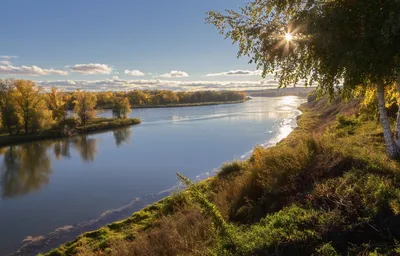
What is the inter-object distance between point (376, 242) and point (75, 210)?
16764mm

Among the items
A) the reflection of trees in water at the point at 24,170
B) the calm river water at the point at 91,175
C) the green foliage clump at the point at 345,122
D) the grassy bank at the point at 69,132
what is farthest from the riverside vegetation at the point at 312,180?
the grassy bank at the point at 69,132

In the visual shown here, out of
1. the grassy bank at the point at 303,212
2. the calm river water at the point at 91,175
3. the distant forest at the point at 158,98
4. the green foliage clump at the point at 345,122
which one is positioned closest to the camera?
the grassy bank at the point at 303,212

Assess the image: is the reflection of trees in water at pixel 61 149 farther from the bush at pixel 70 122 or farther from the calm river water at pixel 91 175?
the bush at pixel 70 122

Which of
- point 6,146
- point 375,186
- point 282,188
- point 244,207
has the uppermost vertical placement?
point 375,186

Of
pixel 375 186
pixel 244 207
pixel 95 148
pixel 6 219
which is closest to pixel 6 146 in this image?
pixel 95 148

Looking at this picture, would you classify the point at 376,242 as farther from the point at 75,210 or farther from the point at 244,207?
the point at 75,210

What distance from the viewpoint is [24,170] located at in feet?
90.3

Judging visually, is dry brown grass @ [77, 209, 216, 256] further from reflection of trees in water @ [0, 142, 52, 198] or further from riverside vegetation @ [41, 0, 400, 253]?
reflection of trees in water @ [0, 142, 52, 198]

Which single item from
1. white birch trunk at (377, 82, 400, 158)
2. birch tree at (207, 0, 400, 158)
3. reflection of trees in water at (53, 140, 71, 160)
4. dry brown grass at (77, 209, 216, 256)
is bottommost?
reflection of trees in water at (53, 140, 71, 160)

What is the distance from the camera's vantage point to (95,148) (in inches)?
1507

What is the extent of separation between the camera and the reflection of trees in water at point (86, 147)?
109ft

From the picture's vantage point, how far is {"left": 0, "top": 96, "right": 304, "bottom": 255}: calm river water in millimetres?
15547

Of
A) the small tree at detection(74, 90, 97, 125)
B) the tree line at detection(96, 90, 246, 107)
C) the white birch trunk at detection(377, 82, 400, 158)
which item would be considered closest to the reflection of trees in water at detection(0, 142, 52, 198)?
the small tree at detection(74, 90, 97, 125)

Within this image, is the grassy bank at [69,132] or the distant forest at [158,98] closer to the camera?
the grassy bank at [69,132]
